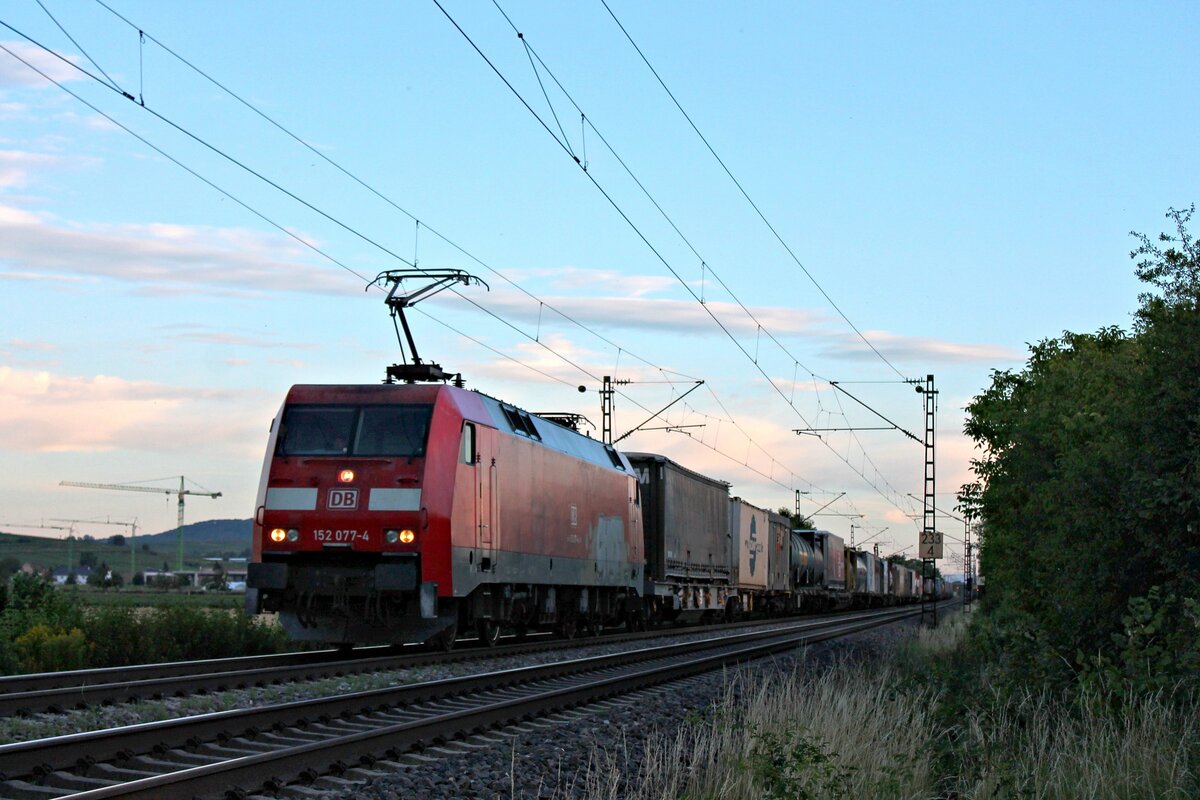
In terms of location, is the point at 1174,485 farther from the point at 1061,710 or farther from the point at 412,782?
the point at 412,782

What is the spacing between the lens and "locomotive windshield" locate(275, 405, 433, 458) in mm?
17312

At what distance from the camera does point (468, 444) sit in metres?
18.1

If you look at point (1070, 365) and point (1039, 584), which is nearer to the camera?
point (1039, 584)

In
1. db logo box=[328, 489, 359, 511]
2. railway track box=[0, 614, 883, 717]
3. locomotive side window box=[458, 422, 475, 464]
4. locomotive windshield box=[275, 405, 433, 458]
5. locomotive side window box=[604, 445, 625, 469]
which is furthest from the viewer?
locomotive side window box=[604, 445, 625, 469]

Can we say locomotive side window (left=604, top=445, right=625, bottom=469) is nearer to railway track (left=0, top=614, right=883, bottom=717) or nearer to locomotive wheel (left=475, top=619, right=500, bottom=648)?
locomotive wheel (left=475, top=619, right=500, bottom=648)

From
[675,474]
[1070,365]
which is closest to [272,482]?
[1070,365]

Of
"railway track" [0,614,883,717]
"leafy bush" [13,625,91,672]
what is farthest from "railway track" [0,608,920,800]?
"leafy bush" [13,625,91,672]

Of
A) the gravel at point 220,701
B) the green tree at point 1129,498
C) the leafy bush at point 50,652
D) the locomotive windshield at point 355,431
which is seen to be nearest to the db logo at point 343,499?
the locomotive windshield at point 355,431

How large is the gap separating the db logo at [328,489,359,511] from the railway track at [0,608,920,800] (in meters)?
3.25

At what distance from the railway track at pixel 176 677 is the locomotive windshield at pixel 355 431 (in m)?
2.63

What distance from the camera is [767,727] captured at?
11.2 meters

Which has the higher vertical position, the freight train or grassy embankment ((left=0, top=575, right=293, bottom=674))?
the freight train

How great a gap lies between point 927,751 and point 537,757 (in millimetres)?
2860

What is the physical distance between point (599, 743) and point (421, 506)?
644 cm
